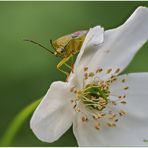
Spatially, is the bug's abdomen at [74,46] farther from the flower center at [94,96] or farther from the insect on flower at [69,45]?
the flower center at [94,96]

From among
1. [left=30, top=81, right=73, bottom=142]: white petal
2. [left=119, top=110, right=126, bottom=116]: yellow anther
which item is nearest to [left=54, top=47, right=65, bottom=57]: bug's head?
[left=30, top=81, right=73, bottom=142]: white petal

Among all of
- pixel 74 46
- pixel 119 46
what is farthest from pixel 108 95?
pixel 74 46

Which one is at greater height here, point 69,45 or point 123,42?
point 69,45

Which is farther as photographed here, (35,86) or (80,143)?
(35,86)

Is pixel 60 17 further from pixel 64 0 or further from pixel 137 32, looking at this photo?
pixel 137 32

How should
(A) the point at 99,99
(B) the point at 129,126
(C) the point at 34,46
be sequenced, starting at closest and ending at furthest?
1. (A) the point at 99,99
2. (B) the point at 129,126
3. (C) the point at 34,46

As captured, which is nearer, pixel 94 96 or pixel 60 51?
pixel 60 51

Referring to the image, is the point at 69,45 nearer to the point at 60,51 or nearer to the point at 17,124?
the point at 60,51

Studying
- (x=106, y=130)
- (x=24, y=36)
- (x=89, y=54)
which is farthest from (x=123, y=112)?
(x=24, y=36)
